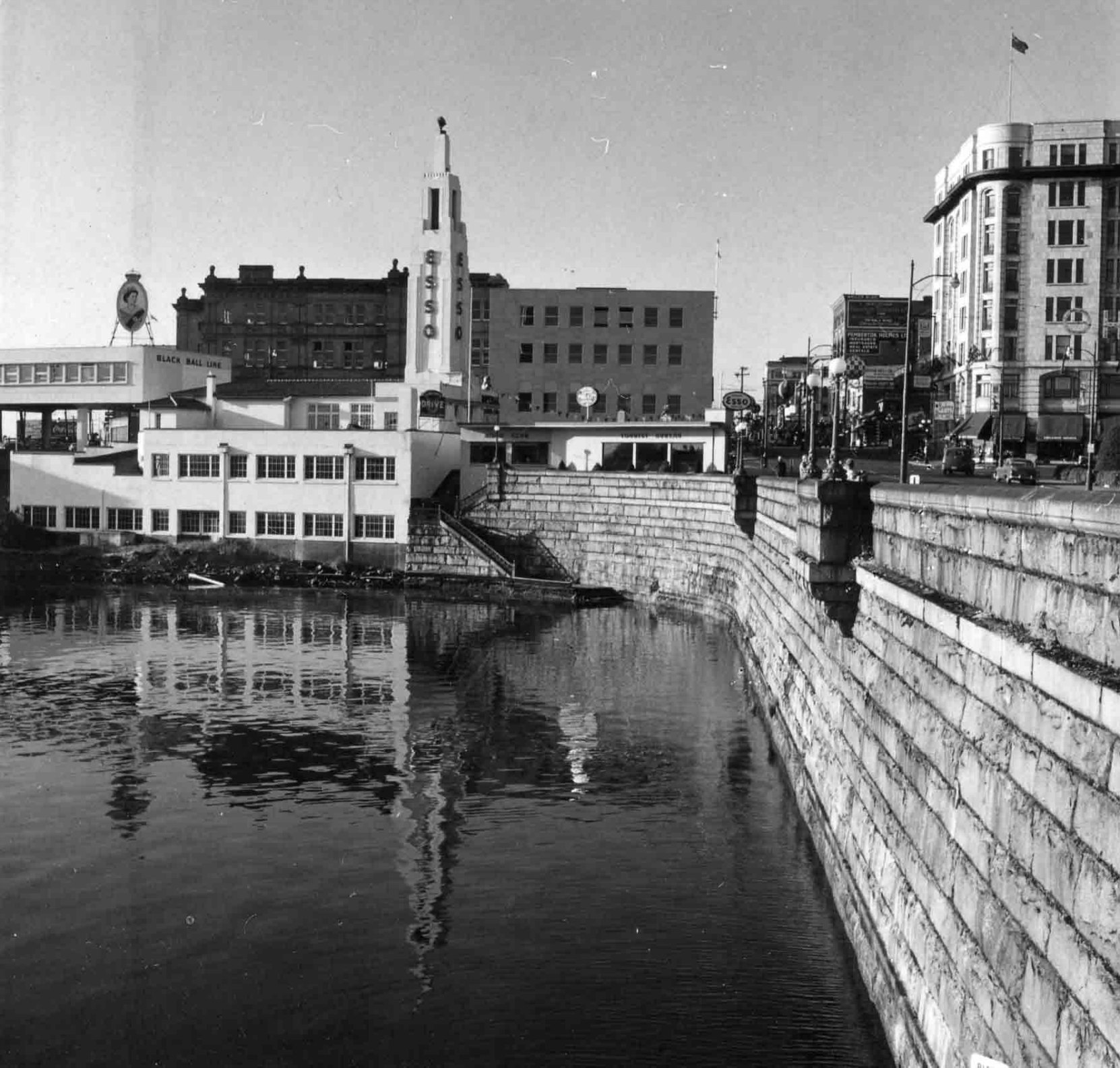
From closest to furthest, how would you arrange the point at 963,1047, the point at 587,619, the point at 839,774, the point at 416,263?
the point at 963,1047, the point at 839,774, the point at 587,619, the point at 416,263

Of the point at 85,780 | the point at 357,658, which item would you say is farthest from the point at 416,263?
the point at 85,780

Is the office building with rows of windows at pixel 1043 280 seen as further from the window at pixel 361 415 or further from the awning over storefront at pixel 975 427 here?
the window at pixel 361 415

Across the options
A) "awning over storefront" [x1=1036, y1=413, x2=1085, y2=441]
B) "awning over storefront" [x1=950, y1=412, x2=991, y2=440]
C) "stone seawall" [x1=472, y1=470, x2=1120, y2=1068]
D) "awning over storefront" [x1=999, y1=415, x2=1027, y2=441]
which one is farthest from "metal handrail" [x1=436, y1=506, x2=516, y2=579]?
"awning over storefront" [x1=1036, y1=413, x2=1085, y2=441]

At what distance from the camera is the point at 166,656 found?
51.1 meters

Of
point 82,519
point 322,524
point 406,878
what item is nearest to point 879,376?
point 322,524

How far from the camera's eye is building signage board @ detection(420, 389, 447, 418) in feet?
276

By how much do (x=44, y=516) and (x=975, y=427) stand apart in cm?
6900

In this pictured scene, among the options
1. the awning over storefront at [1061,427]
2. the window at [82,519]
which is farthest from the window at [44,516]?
the awning over storefront at [1061,427]

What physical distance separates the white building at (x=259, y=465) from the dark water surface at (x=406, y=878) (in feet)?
105

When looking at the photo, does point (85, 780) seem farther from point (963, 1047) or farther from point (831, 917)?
point (963, 1047)

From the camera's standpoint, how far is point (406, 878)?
2475 cm

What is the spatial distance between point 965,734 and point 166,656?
40.8m

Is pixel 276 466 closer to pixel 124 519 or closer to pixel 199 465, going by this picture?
pixel 199 465

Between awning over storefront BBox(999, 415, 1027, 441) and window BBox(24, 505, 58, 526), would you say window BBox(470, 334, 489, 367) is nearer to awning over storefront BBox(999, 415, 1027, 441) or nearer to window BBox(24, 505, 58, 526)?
awning over storefront BBox(999, 415, 1027, 441)
